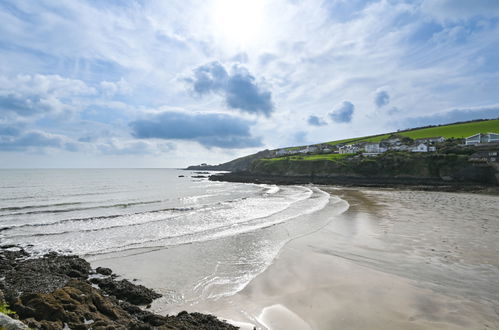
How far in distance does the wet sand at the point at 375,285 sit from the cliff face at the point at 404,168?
49.9 metres

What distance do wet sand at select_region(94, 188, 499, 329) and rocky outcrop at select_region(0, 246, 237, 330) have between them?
96 centimetres

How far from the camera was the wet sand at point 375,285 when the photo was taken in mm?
7598

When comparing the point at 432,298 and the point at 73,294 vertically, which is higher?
the point at 73,294

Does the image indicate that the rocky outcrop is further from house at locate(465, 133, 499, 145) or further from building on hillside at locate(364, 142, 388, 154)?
building on hillside at locate(364, 142, 388, 154)

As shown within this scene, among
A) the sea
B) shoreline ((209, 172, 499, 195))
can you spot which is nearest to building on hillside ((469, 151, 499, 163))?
shoreline ((209, 172, 499, 195))

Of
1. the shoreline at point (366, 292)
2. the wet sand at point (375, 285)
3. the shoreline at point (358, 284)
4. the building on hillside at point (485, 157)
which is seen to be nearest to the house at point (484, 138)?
the building on hillside at point (485, 157)

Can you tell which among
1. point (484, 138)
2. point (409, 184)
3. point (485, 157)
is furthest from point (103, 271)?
point (484, 138)

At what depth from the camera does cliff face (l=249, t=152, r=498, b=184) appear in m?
55.9

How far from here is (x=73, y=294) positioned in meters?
7.31

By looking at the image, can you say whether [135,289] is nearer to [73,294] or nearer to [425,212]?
[73,294]

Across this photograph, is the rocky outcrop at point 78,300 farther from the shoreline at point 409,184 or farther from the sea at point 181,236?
the shoreline at point 409,184

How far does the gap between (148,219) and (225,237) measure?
9841mm

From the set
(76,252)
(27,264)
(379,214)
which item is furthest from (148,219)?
(379,214)

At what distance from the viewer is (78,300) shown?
7188mm
